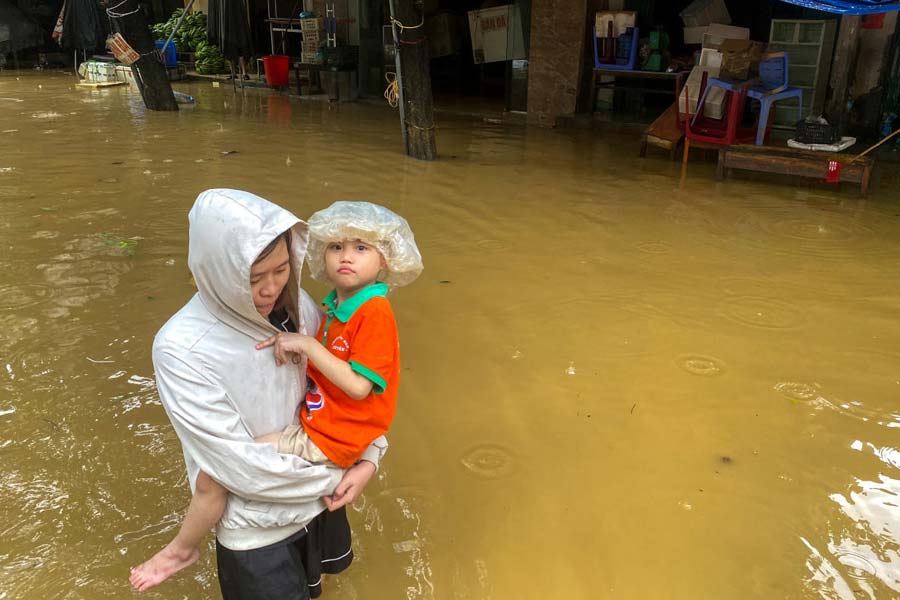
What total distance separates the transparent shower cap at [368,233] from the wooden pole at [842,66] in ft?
26.5

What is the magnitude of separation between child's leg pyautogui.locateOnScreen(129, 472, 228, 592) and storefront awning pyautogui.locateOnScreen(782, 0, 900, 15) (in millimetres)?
6054

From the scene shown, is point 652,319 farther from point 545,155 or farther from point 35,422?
point 545,155

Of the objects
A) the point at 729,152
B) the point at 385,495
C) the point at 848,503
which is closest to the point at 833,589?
the point at 848,503

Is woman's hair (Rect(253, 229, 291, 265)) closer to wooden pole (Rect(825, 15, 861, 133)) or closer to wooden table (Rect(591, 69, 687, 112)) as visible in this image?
wooden table (Rect(591, 69, 687, 112))

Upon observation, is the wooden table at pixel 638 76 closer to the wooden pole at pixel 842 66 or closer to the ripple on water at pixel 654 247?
the wooden pole at pixel 842 66

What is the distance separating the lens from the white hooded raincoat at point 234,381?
1.44 meters

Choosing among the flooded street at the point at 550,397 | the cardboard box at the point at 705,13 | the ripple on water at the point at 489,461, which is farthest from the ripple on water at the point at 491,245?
the cardboard box at the point at 705,13

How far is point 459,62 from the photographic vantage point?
15.9m

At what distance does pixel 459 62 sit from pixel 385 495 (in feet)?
48.1

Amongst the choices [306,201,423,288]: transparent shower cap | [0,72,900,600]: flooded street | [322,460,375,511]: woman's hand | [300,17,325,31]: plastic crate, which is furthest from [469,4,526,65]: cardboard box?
[322,460,375,511]: woman's hand

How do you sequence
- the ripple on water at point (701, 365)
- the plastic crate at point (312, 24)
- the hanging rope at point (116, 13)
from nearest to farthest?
the ripple on water at point (701, 365), the hanging rope at point (116, 13), the plastic crate at point (312, 24)

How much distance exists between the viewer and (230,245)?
56.6 inches

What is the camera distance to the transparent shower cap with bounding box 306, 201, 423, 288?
1716mm

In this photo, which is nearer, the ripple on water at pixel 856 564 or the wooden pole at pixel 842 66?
the ripple on water at pixel 856 564
